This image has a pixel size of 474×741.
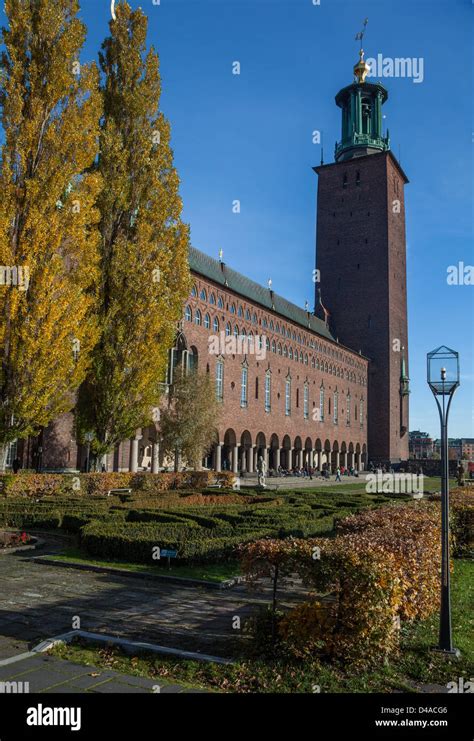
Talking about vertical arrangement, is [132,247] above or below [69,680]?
above

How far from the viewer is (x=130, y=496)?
18688mm

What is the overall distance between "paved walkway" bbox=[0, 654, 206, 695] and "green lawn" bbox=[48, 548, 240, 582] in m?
3.93

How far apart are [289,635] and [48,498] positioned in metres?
12.7

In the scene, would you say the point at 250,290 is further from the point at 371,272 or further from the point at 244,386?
the point at 371,272

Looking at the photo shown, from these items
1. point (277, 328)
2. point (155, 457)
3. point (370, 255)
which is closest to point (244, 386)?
point (277, 328)

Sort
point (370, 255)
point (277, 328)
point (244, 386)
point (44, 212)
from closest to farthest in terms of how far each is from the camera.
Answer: point (44, 212)
point (244, 386)
point (277, 328)
point (370, 255)

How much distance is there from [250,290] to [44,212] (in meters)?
31.6

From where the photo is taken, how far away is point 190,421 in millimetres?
29375

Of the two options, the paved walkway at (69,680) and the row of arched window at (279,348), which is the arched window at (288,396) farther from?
the paved walkway at (69,680)

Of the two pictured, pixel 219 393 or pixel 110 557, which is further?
pixel 219 393

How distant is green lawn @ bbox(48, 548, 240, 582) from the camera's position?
30.1 feet

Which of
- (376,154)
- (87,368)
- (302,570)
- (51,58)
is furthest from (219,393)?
(376,154)

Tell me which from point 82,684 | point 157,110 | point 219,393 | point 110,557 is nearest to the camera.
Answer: point 82,684
